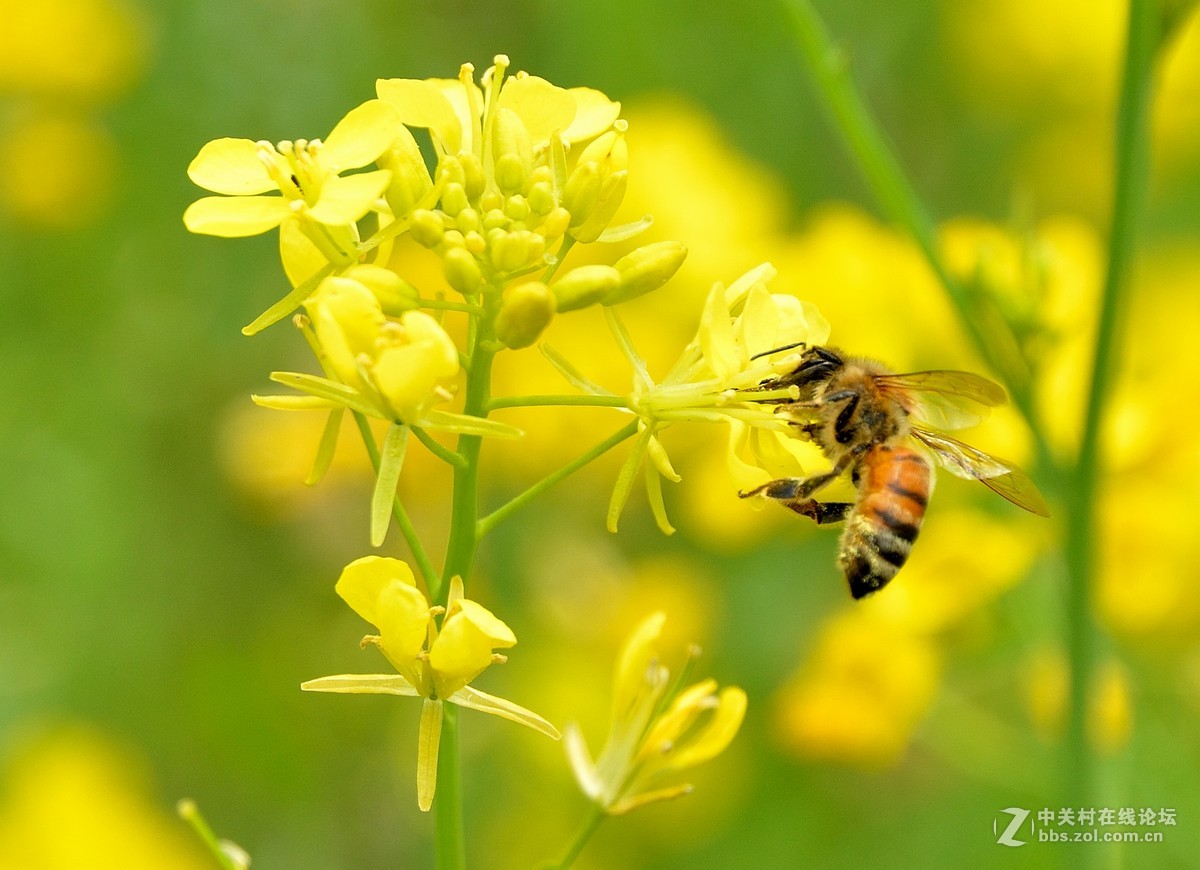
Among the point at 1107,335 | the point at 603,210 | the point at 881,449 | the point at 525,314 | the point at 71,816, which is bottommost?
the point at 71,816

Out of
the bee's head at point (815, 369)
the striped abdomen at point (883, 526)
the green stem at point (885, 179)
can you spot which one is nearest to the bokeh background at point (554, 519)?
the green stem at point (885, 179)

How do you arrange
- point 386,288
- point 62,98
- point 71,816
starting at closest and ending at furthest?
1. point 386,288
2. point 71,816
3. point 62,98

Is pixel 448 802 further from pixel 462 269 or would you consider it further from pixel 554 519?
pixel 554 519

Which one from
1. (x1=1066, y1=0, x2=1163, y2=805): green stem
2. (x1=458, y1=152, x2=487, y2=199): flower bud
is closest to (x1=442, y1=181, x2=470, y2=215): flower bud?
(x1=458, y1=152, x2=487, y2=199): flower bud

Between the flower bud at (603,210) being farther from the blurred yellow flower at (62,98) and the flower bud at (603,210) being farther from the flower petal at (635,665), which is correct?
the blurred yellow flower at (62,98)

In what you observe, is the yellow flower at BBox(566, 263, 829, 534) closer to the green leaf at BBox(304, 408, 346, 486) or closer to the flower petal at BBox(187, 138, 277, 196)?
the green leaf at BBox(304, 408, 346, 486)

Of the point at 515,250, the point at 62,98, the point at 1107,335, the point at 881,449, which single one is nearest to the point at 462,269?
the point at 515,250
